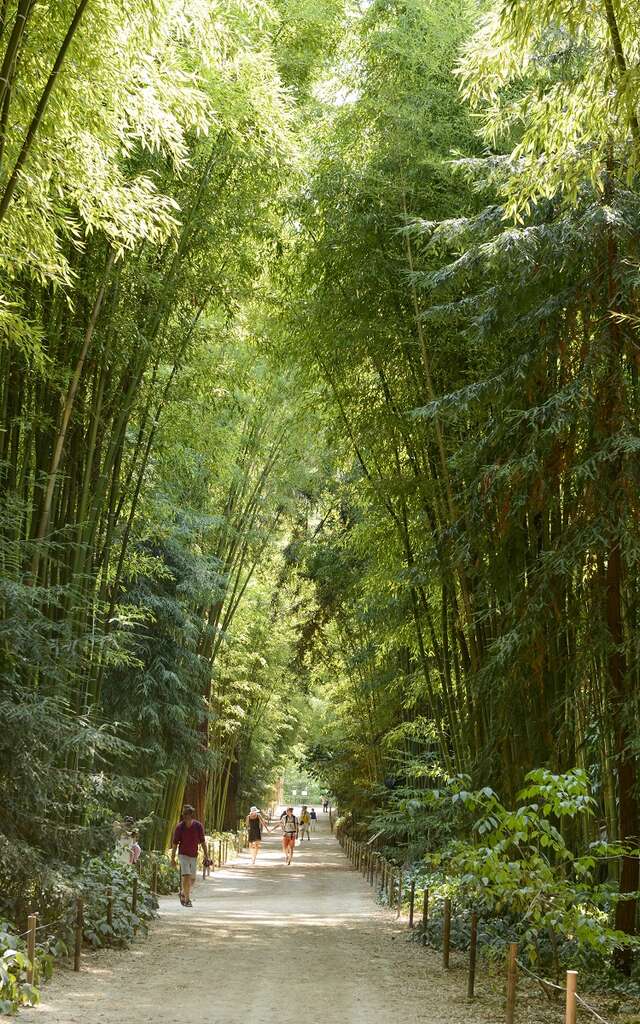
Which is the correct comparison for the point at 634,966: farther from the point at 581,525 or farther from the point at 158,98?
the point at 158,98

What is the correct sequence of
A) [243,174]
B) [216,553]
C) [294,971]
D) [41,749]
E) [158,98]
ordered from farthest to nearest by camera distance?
[216,553] → [243,174] → [294,971] → [41,749] → [158,98]

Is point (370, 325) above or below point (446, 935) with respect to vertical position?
above

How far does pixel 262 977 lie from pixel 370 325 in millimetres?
4511

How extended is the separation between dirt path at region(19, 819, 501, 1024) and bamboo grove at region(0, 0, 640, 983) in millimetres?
862

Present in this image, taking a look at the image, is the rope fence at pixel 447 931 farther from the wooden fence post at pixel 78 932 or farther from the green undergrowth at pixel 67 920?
the wooden fence post at pixel 78 932

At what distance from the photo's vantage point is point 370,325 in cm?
805

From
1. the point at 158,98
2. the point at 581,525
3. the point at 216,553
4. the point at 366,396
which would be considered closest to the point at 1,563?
the point at 158,98

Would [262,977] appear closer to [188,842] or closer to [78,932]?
[78,932]

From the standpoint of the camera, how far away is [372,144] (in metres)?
8.15

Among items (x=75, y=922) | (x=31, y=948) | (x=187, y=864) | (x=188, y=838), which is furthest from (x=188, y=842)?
(x=31, y=948)

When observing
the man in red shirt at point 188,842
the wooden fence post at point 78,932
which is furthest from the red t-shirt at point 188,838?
the wooden fence post at point 78,932

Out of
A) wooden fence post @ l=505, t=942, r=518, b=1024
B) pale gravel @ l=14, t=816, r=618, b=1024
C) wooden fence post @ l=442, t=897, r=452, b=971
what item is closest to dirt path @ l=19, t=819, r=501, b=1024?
pale gravel @ l=14, t=816, r=618, b=1024

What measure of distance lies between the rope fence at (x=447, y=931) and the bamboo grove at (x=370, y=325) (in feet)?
2.13

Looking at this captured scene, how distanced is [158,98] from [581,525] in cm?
312
